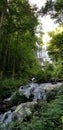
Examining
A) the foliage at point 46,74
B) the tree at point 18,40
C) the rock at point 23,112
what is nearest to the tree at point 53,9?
the tree at point 18,40

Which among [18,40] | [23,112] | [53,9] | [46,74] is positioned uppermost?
[53,9]

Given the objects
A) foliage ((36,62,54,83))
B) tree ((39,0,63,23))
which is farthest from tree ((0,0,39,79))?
foliage ((36,62,54,83))

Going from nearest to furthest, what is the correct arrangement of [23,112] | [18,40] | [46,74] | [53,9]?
1. [23,112]
2. [53,9]
3. [46,74]
4. [18,40]

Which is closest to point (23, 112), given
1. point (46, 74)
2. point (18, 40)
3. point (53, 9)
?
point (53, 9)

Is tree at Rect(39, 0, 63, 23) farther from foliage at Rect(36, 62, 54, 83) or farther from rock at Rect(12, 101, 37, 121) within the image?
rock at Rect(12, 101, 37, 121)

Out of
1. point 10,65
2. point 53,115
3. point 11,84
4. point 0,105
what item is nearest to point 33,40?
point 10,65

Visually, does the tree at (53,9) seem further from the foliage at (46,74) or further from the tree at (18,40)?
the foliage at (46,74)

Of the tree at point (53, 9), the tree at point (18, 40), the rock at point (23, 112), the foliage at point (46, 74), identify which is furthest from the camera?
the tree at point (18, 40)

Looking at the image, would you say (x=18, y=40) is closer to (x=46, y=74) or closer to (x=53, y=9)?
(x=46, y=74)

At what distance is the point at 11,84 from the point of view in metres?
14.5

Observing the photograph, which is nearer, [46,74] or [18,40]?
[46,74]

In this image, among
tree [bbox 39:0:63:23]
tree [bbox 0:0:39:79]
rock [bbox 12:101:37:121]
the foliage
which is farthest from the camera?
tree [bbox 0:0:39:79]

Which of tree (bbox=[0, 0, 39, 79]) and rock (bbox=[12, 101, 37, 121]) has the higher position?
tree (bbox=[0, 0, 39, 79])

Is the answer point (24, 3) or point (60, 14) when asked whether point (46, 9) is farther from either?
point (24, 3)
